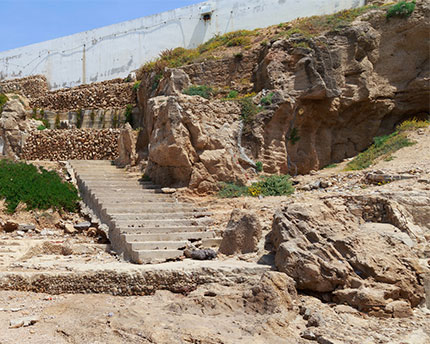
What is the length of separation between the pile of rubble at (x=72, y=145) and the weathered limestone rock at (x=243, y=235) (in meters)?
8.82

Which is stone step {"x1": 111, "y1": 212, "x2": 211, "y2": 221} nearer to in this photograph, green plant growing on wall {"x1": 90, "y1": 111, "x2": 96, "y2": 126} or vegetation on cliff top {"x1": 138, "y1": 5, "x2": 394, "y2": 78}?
vegetation on cliff top {"x1": 138, "y1": 5, "x2": 394, "y2": 78}

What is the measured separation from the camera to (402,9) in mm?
12414

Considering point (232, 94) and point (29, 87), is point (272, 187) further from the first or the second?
point (29, 87)

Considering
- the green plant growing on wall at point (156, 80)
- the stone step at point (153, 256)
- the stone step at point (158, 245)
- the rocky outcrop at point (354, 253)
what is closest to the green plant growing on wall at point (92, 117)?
the green plant growing on wall at point (156, 80)

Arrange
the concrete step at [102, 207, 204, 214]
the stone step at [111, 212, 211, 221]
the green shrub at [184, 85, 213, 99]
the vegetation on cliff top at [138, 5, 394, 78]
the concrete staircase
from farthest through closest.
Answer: the vegetation on cliff top at [138, 5, 394, 78], the green shrub at [184, 85, 213, 99], the concrete step at [102, 207, 204, 214], the stone step at [111, 212, 211, 221], the concrete staircase

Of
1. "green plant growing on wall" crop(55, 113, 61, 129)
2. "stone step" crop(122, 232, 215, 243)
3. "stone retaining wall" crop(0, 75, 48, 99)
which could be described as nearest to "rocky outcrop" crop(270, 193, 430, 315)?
"stone step" crop(122, 232, 215, 243)

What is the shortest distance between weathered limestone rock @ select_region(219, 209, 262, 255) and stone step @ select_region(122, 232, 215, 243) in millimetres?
807

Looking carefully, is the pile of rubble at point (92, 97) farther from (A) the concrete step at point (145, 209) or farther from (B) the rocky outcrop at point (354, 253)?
(B) the rocky outcrop at point (354, 253)

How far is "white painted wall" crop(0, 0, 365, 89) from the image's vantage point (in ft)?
57.3

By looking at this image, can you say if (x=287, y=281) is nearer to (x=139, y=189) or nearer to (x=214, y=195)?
(x=214, y=195)

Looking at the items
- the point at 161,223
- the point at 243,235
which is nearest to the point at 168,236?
the point at 161,223

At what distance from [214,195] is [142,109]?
24.2ft

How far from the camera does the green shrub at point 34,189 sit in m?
9.85

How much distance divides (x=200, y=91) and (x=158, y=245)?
7.19 meters
